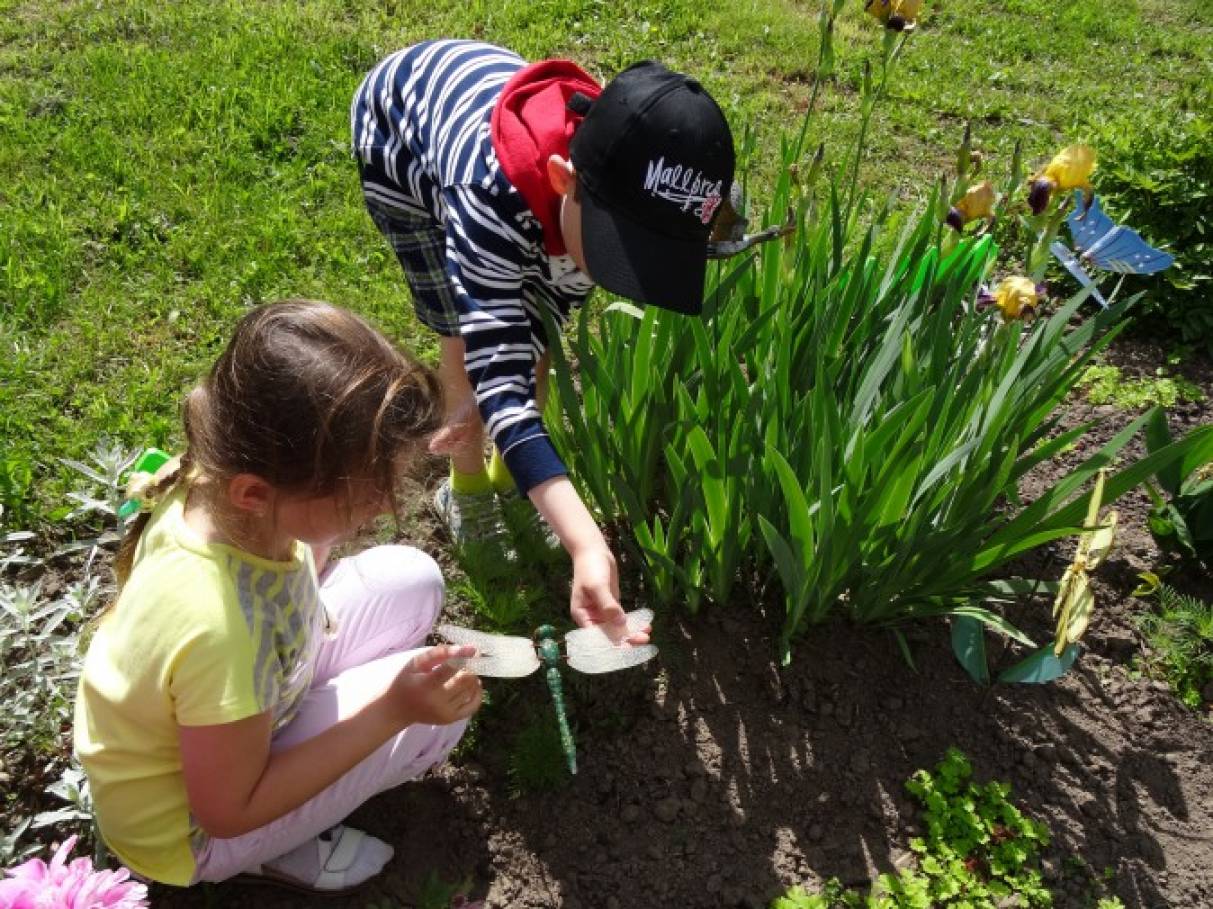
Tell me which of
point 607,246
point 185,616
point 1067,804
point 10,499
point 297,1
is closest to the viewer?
point 185,616

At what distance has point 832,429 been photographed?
1.71 m

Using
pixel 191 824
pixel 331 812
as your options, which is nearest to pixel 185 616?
pixel 191 824

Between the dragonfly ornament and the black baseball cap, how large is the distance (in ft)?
1.59

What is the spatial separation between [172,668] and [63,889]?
0.28 meters

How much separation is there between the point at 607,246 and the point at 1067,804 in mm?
1350

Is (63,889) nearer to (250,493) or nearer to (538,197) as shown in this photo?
(250,493)

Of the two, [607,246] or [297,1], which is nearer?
[607,246]

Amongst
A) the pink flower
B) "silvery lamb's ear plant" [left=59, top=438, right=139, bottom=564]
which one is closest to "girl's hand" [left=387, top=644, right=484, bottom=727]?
the pink flower

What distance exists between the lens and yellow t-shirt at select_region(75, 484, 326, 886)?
1.26 m

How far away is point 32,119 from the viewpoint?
11.3ft

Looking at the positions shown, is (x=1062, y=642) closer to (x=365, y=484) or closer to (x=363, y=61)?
(x=365, y=484)

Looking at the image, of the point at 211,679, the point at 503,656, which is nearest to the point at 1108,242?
the point at 503,656

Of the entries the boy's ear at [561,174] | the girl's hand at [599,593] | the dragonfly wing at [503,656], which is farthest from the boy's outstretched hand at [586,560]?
the boy's ear at [561,174]

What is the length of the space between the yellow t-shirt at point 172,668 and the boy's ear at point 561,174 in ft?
2.10
